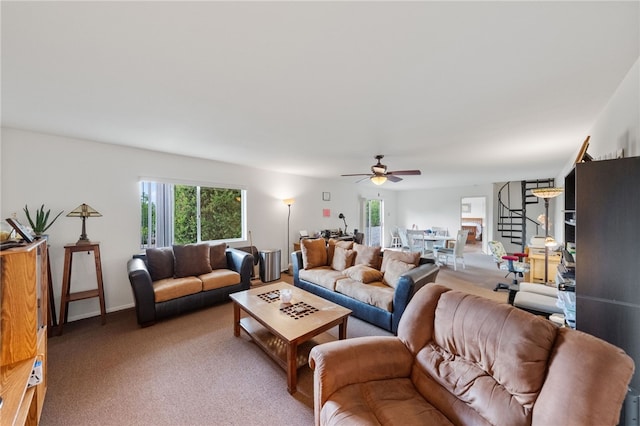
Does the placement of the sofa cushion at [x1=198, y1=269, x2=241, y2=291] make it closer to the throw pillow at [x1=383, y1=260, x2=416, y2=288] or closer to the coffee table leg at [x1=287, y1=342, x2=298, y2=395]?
the coffee table leg at [x1=287, y1=342, x2=298, y2=395]

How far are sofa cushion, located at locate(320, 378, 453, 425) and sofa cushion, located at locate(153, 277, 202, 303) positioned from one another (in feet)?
8.39

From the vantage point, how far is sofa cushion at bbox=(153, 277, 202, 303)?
2.93m

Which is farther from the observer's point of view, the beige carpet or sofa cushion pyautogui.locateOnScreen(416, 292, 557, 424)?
the beige carpet

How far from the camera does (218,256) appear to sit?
154 inches

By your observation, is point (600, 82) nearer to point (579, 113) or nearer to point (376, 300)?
point (579, 113)

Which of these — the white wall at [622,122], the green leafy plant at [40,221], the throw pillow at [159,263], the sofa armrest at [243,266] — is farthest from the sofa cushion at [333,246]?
the green leafy plant at [40,221]

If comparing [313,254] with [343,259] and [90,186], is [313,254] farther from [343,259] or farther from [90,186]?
[90,186]

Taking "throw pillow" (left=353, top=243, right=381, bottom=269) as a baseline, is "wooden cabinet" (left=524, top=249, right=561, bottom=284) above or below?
below

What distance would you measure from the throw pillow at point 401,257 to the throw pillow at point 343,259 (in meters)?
0.52

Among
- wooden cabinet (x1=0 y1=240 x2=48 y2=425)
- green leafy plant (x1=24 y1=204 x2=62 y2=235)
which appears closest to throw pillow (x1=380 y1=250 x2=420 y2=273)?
wooden cabinet (x1=0 y1=240 x2=48 y2=425)

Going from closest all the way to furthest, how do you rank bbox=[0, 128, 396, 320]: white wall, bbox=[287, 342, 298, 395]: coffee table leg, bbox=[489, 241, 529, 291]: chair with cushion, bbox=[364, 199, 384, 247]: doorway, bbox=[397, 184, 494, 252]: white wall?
bbox=[287, 342, 298, 395]: coffee table leg < bbox=[0, 128, 396, 320]: white wall < bbox=[489, 241, 529, 291]: chair with cushion < bbox=[397, 184, 494, 252]: white wall < bbox=[364, 199, 384, 247]: doorway

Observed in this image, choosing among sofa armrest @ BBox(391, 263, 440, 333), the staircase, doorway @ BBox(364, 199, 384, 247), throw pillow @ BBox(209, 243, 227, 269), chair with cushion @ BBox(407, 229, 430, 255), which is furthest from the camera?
doorway @ BBox(364, 199, 384, 247)

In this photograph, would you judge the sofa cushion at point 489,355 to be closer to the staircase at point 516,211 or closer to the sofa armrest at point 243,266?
the sofa armrest at point 243,266

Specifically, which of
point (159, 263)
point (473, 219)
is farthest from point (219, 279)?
point (473, 219)
